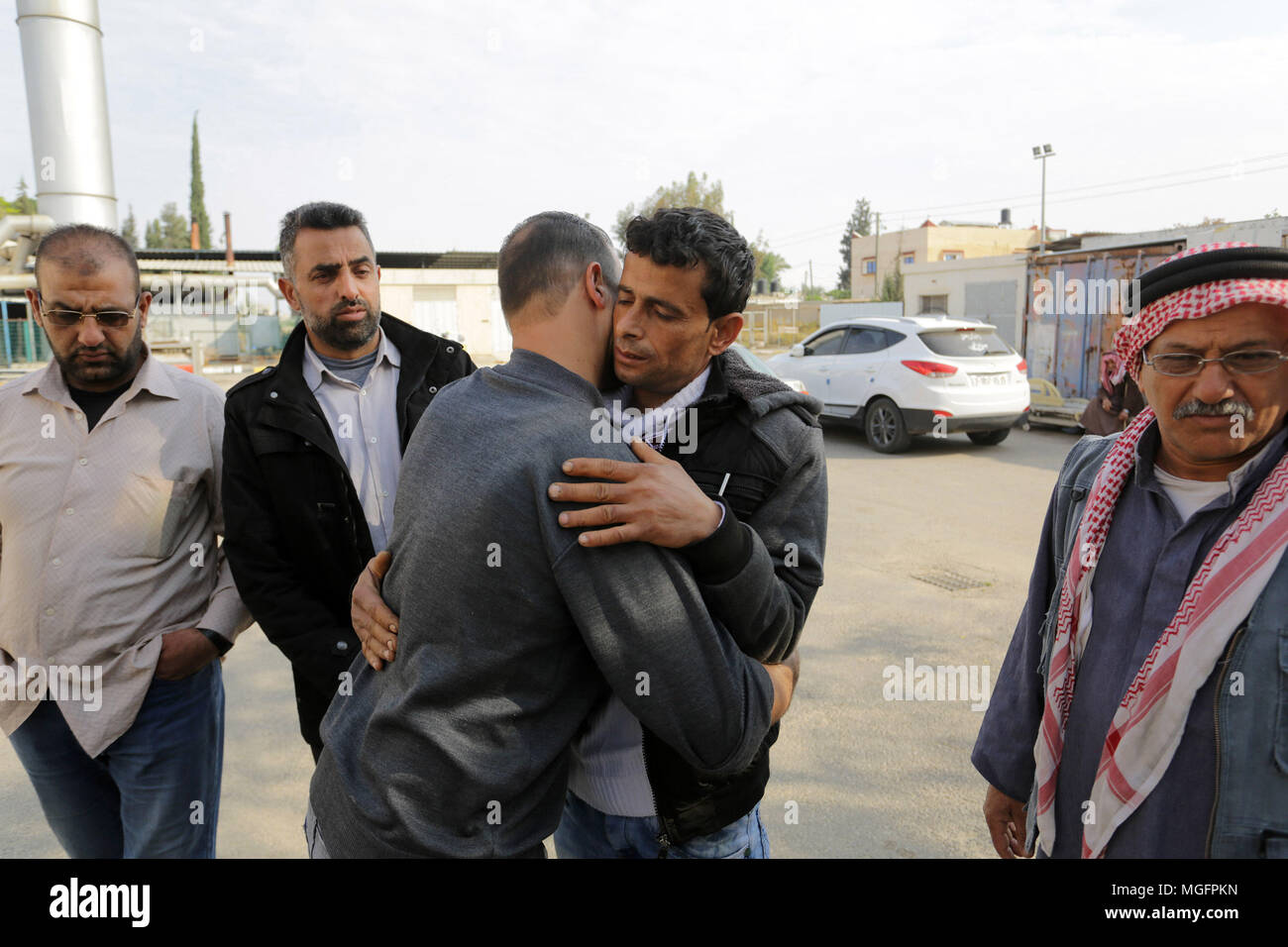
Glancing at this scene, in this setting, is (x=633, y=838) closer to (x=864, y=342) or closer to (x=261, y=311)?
(x=864, y=342)

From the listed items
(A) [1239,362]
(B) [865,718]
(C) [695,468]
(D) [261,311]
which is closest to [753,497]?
(C) [695,468]

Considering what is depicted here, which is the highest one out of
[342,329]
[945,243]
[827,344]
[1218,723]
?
[945,243]

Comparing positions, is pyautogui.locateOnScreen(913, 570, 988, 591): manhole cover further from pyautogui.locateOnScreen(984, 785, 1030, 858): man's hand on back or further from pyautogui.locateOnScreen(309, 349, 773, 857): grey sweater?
pyautogui.locateOnScreen(309, 349, 773, 857): grey sweater

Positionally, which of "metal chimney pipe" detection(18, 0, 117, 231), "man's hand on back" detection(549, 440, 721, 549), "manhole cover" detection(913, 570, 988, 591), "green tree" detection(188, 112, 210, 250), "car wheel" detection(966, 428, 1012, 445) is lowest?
"manhole cover" detection(913, 570, 988, 591)

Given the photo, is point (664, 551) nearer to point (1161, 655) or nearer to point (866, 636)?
point (1161, 655)

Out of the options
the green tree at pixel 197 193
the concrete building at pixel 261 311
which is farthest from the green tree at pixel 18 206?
the green tree at pixel 197 193

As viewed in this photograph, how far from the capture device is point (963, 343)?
1118 cm

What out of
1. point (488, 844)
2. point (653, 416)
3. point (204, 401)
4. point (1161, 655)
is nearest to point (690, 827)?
point (488, 844)

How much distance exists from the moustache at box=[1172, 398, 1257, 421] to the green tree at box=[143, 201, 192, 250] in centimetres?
8544

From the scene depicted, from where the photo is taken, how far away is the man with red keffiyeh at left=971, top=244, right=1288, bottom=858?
153cm

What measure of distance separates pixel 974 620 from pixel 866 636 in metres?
0.77

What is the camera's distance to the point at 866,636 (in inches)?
200

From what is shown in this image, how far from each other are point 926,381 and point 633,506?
10467mm

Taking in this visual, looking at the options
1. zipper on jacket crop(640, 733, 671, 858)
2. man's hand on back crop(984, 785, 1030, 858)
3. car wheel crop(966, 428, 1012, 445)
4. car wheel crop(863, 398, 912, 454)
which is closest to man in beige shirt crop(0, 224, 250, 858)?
zipper on jacket crop(640, 733, 671, 858)
